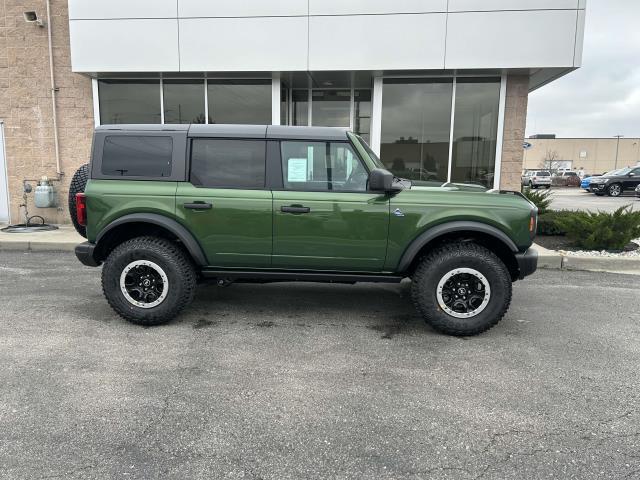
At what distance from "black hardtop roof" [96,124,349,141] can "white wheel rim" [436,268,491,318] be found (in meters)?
1.66

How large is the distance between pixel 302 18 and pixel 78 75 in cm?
502

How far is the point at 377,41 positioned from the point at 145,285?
6628mm

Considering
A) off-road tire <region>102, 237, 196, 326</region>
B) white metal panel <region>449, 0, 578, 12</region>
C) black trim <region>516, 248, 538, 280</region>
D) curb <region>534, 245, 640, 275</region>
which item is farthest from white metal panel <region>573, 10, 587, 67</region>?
off-road tire <region>102, 237, 196, 326</region>

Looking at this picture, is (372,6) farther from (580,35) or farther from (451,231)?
(451,231)

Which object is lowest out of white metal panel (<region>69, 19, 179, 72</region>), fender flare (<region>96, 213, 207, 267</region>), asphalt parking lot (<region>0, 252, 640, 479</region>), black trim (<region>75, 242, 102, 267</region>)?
asphalt parking lot (<region>0, 252, 640, 479</region>)

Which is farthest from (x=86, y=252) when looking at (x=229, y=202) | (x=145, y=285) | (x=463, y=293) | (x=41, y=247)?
(x=41, y=247)

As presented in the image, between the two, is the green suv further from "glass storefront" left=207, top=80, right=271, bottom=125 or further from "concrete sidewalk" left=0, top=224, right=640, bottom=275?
"glass storefront" left=207, top=80, right=271, bottom=125

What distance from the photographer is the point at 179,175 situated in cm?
445

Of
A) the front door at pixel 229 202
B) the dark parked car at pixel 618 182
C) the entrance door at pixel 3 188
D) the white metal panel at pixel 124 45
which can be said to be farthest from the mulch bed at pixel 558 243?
the dark parked car at pixel 618 182

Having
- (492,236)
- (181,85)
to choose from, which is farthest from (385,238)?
(181,85)

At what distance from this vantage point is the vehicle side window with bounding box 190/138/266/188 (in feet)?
14.6

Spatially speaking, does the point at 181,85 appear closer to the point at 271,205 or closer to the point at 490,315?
the point at 271,205

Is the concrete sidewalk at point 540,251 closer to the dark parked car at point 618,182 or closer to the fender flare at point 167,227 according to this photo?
the fender flare at point 167,227

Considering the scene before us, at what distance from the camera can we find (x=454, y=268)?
4199 millimetres
